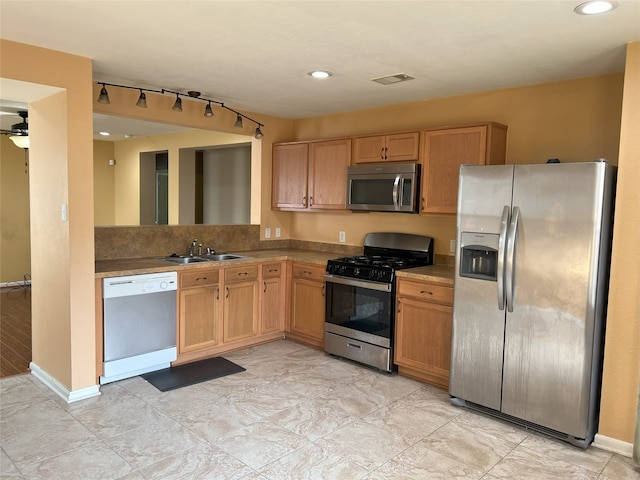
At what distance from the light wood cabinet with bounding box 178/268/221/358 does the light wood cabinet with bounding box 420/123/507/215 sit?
197 centimetres

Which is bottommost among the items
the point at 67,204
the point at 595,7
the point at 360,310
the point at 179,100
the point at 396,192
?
the point at 360,310

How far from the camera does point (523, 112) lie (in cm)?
373

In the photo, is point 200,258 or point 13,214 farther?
point 13,214

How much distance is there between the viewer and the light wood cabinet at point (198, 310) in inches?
157

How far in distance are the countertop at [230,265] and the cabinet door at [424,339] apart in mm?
216

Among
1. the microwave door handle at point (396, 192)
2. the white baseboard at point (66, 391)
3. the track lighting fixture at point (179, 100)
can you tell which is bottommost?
the white baseboard at point (66, 391)

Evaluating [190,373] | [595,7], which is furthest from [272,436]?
[595,7]

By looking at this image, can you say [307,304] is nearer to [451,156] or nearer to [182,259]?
[182,259]

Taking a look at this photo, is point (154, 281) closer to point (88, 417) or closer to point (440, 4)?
point (88, 417)

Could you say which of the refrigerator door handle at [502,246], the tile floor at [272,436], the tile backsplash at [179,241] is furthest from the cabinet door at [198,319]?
the refrigerator door handle at [502,246]

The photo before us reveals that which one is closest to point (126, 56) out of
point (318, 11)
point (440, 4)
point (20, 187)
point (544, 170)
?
point (318, 11)

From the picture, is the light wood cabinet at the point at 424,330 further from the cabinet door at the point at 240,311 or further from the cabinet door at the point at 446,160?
the cabinet door at the point at 240,311

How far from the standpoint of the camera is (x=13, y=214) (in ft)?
23.9

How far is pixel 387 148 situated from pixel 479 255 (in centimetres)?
148
